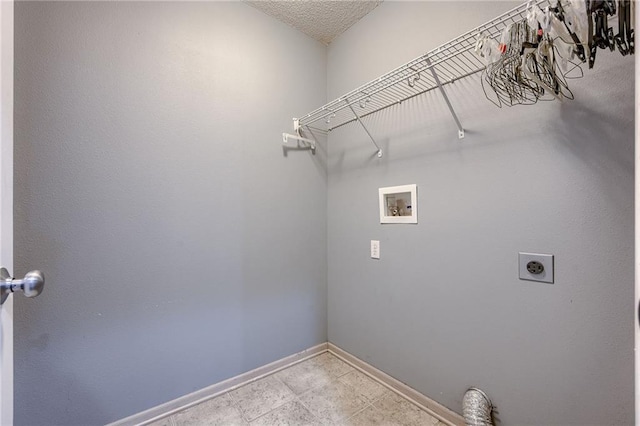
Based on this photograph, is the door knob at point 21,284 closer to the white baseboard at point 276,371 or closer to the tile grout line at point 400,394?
the white baseboard at point 276,371

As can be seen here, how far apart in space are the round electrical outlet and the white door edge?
5.88ft

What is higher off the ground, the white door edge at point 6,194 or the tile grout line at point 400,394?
the white door edge at point 6,194

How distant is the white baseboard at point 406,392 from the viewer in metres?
1.39

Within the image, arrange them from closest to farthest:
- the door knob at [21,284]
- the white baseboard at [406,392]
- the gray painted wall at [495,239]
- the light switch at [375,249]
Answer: the door knob at [21,284] < the gray painted wall at [495,239] < the white baseboard at [406,392] < the light switch at [375,249]

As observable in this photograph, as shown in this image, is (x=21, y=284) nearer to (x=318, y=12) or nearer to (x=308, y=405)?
(x=308, y=405)

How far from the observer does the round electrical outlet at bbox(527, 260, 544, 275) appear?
1.11 meters

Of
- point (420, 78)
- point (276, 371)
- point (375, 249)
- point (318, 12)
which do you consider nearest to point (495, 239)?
point (375, 249)

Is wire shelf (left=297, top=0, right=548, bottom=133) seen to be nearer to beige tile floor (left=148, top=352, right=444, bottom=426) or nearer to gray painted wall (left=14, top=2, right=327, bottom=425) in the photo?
gray painted wall (left=14, top=2, right=327, bottom=425)

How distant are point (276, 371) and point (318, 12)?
8.47 feet

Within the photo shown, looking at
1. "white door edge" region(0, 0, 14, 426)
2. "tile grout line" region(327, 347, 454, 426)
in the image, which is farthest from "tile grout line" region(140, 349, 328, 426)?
"white door edge" region(0, 0, 14, 426)

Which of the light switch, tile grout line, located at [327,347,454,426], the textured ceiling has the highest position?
the textured ceiling

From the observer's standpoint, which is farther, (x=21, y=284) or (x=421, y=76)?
(x=421, y=76)

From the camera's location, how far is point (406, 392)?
160cm

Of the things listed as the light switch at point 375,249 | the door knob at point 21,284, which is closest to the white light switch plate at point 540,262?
the light switch at point 375,249
